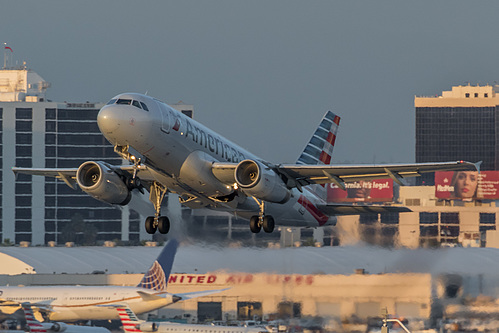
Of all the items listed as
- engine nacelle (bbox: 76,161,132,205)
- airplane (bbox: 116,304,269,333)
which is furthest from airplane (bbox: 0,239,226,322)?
engine nacelle (bbox: 76,161,132,205)

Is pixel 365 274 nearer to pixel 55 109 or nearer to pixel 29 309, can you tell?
pixel 29 309

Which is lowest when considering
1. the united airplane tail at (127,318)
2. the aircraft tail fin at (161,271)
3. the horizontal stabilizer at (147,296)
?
the united airplane tail at (127,318)

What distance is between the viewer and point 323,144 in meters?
67.3

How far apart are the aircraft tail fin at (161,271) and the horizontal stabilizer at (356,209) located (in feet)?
46.5

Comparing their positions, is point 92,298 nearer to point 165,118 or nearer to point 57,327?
point 57,327

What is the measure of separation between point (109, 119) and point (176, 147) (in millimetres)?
3392

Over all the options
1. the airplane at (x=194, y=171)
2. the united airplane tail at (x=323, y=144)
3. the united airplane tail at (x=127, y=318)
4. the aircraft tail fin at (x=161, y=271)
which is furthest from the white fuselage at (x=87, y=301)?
the airplane at (x=194, y=171)

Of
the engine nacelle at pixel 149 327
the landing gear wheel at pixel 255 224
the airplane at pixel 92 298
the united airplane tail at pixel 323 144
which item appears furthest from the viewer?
the airplane at pixel 92 298

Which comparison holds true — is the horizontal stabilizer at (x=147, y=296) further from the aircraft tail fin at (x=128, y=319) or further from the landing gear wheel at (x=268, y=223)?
the landing gear wheel at (x=268, y=223)

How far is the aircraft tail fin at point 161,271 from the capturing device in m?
69.6

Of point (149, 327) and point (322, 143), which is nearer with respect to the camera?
point (149, 327)

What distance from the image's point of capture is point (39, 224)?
598 feet

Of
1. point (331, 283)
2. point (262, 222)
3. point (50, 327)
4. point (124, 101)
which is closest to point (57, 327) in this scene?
point (50, 327)

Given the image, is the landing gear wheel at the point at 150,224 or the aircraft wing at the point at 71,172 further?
the landing gear wheel at the point at 150,224
